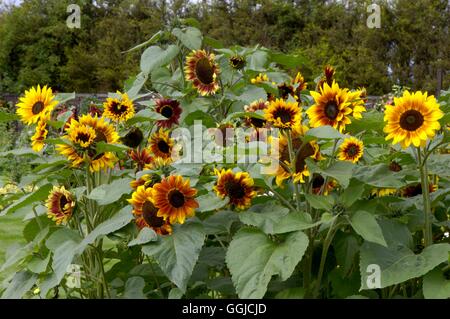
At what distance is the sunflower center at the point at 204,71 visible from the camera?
2.23 m

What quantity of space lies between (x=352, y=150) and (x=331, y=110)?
292 mm

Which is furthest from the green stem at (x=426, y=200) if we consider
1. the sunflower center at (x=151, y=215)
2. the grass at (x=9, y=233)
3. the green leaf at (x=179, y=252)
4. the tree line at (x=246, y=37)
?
the tree line at (x=246, y=37)

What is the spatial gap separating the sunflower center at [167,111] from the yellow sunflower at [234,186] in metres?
0.66

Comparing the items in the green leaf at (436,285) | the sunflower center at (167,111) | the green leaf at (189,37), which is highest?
the green leaf at (189,37)

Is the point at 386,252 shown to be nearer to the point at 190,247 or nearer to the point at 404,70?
the point at 190,247

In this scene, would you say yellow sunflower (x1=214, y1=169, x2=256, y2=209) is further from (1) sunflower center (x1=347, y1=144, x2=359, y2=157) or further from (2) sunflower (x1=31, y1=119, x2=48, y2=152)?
(2) sunflower (x1=31, y1=119, x2=48, y2=152)

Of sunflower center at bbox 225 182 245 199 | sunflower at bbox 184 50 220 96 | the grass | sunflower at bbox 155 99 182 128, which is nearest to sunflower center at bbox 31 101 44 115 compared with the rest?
sunflower at bbox 155 99 182 128

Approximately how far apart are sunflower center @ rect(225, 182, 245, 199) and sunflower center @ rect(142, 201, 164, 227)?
Answer: 19 cm

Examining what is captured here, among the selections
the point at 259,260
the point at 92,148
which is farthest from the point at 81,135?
the point at 259,260

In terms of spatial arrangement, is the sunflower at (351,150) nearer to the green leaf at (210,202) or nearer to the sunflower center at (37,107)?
the green leaf at (210,202)

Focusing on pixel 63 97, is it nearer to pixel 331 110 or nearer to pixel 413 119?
pixel 331 110

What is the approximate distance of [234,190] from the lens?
5.41 feet

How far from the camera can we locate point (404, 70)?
50.2 ft
